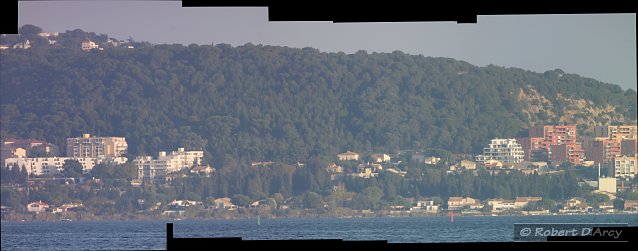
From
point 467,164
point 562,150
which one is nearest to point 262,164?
point 467,164

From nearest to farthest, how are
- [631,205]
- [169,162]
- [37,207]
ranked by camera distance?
[37,207]
[169,162]
[631,205]

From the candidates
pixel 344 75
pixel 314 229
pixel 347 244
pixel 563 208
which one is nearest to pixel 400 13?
pixel 347 244

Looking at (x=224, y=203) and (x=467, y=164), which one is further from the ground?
(x=467, y=164)

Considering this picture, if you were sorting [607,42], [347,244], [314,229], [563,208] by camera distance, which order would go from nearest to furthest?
[347,244] < [314,229] < [563,208] < [607,42]

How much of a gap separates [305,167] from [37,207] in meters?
18.9

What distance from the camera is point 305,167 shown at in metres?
84.1

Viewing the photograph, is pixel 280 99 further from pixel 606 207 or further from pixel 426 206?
pixel 606 207

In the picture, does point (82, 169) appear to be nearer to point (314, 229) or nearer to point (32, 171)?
point (32, 171)

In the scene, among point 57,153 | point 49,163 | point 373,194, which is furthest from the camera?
point 57,153

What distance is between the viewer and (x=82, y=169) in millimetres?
85312

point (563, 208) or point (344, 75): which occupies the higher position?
point (344, 75)

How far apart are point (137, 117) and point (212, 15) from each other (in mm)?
10252

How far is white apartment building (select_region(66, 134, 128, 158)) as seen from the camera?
86.0m

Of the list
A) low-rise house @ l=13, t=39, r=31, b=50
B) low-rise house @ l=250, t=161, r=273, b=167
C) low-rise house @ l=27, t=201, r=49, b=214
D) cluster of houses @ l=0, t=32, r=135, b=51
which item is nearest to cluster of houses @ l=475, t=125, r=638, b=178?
low-rise house @ l=250, t=161, r=273, b=167
